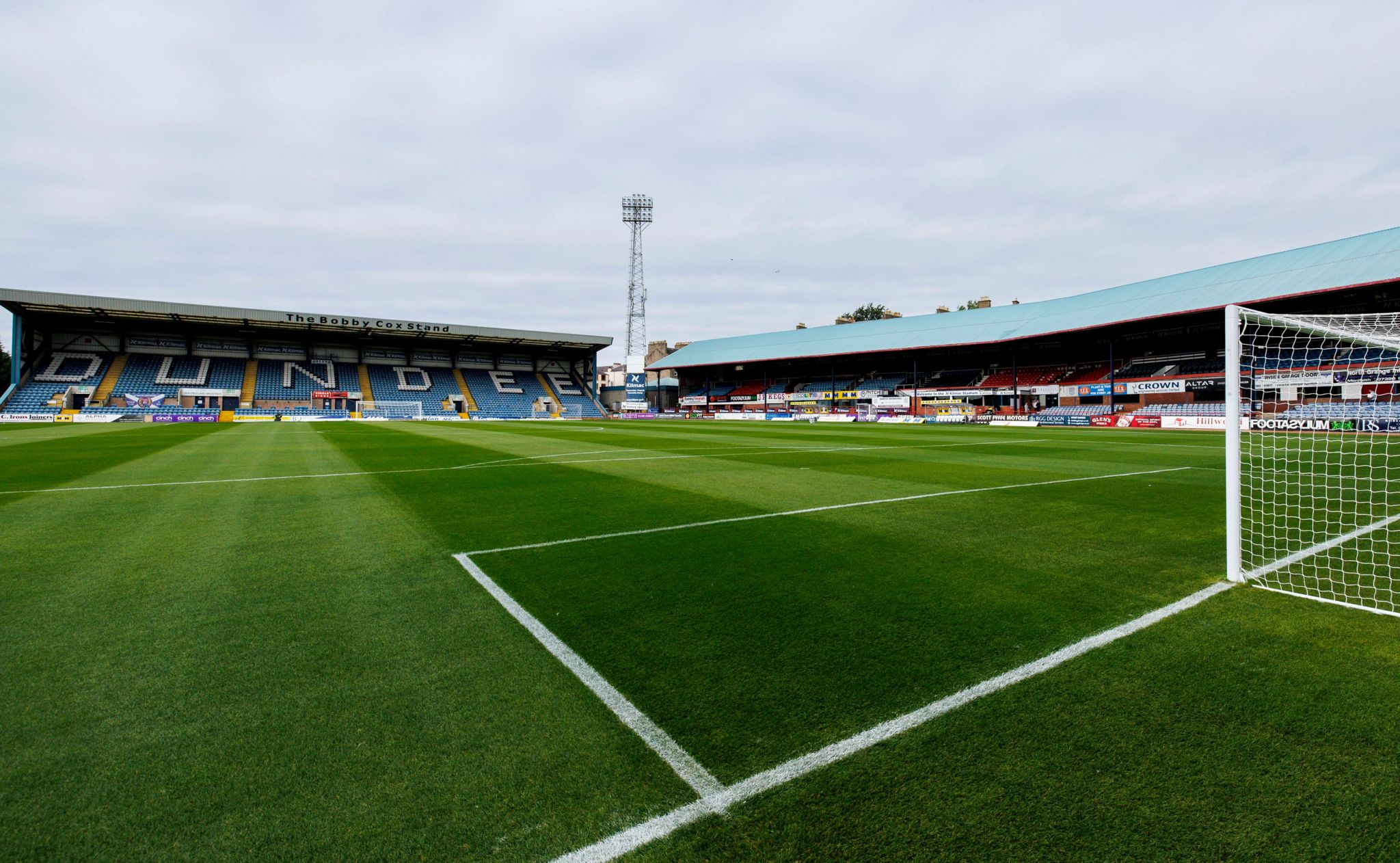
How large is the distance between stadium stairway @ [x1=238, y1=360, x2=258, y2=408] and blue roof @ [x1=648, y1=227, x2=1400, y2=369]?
40475 mm

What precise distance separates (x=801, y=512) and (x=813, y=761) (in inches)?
198

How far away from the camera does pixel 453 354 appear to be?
204 ft

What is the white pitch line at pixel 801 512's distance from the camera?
5785 millimetres

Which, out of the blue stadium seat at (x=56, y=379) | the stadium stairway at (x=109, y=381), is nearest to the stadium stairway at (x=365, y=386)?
the stadium stairway at (x=109, y=381)

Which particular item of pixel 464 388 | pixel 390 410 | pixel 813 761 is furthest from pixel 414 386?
pixel 813 761

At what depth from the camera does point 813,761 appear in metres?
2.35

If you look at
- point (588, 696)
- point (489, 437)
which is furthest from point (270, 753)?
point (489, 437)

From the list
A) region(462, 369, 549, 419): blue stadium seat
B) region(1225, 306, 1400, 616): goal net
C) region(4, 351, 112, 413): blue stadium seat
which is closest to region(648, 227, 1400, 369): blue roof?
region(462, 369, 549, 419): blue stadium seat

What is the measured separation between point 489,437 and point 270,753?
793 inches

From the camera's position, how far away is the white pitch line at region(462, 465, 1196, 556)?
5785mm

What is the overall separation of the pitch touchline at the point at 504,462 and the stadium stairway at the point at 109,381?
48.2 meters

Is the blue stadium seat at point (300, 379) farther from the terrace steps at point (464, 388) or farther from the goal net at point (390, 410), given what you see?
the terrace steps at point (464, 388)

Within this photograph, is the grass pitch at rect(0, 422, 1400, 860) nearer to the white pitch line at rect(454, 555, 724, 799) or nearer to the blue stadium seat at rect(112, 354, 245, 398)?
the white pitch line at rect(454, 555, 724, 799)

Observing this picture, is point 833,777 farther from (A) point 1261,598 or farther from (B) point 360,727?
(A) point 1261,598
